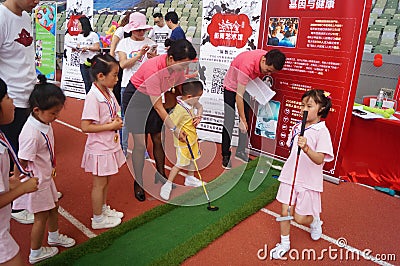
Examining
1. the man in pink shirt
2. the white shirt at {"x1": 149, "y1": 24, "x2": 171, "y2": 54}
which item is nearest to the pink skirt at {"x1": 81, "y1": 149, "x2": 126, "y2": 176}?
the man in pink shirt

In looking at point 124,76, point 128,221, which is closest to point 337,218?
point 128,221

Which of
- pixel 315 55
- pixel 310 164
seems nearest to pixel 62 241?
pixel 310 164

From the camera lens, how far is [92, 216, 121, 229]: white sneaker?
248cm

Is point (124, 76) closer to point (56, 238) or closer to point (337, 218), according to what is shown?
point (56, 238)

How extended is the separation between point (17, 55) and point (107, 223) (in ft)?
4.53

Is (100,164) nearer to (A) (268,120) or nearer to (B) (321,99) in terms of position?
(B) (321,99)

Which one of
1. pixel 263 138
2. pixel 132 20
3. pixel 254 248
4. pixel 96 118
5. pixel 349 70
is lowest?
pixel 254 248

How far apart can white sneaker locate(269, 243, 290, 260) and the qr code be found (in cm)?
239

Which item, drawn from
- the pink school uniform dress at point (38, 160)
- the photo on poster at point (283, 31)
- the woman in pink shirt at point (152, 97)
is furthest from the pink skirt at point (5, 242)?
the photo on poster at point (283, 31)

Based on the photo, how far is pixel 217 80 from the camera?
4.27 m

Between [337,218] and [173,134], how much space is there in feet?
5.10

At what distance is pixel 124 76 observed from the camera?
3420mm

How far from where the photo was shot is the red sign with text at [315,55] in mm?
3188

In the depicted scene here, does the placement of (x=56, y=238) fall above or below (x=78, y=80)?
below
